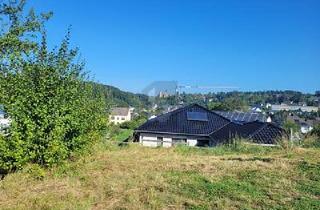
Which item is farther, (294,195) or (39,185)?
(39,185)

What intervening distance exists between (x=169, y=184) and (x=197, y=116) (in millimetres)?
24198

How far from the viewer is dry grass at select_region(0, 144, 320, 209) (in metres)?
6.02

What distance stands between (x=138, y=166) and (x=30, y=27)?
19.4 ft

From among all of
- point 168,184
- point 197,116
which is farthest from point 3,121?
point 197,116

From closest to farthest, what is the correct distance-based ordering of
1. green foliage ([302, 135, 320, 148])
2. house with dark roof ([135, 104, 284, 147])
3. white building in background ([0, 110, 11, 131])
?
white building in background ([0, 110, 11, 131])
green foliage ([302, 135, 320, 148])
house with dark roof ([135, 104, 284, 147])

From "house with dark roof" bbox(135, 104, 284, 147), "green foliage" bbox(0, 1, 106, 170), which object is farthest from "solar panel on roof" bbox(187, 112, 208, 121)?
"green foliage" bbox(0, 1, 106, 170)

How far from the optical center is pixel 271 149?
11.0 metres

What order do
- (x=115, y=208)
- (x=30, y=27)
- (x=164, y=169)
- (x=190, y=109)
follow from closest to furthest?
(x=115, y=208) → (x=164, y=169) → (x=30, y=27) → (x=190, y=109)

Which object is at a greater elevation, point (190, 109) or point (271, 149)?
point (190, 109)

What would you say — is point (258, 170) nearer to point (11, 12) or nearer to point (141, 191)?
point (141, 191)

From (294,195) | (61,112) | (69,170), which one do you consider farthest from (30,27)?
(294,195)

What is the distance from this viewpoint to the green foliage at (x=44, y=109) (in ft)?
25.4

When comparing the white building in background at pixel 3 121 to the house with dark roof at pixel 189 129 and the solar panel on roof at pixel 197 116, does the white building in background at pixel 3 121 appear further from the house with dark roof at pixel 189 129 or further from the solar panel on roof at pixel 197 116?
the solar panel on roof at pixel 197 116

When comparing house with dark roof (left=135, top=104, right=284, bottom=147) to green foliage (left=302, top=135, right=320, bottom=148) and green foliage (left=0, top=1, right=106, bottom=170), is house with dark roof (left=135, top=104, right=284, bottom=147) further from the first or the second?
green foliage (left=0, top=1, right=106, bottom=170)
